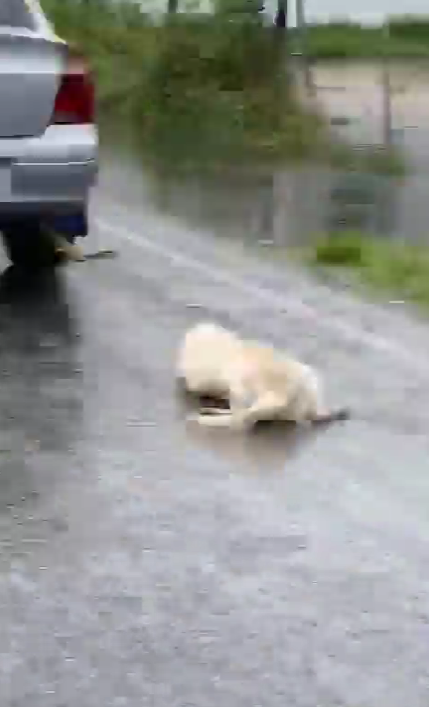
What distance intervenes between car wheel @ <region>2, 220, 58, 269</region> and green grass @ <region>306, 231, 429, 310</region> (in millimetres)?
1677

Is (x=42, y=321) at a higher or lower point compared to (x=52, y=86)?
lower

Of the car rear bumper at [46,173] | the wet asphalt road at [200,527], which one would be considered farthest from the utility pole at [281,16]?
the wet asphalt road at [200,527]

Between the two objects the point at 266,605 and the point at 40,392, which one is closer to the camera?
the point at 266,605

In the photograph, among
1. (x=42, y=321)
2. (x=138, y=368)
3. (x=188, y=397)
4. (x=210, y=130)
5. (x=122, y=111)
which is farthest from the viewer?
(x=122, y=111)

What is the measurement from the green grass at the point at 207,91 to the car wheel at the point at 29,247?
759cm

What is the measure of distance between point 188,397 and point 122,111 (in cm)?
1558

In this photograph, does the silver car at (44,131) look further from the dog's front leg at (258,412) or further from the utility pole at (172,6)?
the utility pole at (172,6)

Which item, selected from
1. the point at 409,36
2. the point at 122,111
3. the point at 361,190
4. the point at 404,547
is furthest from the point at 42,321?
the point at 409,36

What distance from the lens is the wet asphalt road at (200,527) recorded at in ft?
12.0

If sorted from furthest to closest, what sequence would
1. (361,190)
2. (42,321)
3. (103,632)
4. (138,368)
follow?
(361,190), (42,321), (138,368), (103,632)

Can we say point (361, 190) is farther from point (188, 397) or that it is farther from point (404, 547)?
point (404, 547)

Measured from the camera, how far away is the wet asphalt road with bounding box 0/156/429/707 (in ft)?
Result: 12.0

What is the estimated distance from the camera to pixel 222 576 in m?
4.25

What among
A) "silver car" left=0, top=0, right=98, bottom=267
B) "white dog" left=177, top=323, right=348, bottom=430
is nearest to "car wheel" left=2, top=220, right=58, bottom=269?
"silver car" left=0, top=0, right=98, bottom=267
